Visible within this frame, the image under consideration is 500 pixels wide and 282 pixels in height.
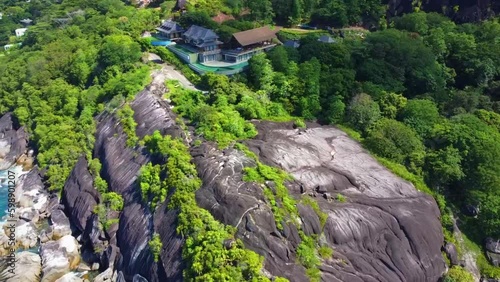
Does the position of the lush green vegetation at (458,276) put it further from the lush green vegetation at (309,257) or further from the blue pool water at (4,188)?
the blue pool water at (4,188)

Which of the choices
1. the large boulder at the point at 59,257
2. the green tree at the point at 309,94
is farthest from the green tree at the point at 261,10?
the large boulder at the point at 59,257

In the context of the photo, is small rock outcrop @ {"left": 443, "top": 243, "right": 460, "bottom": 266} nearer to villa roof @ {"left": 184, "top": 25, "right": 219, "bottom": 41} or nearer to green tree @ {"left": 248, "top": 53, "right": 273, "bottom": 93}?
green tree @ {"left": 248, "top": 53, "right": 273, "bottom": 93}

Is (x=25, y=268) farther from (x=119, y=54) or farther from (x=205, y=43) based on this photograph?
(x=205, y=43)

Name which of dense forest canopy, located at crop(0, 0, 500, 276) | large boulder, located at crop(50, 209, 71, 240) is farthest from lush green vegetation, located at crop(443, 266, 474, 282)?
large boulder, located at crop(50, 209, 71, 240)

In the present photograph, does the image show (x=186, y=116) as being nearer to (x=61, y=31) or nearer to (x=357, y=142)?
(x=357, y=142)

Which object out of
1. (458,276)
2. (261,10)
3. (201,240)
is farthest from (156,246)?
(261,10)
